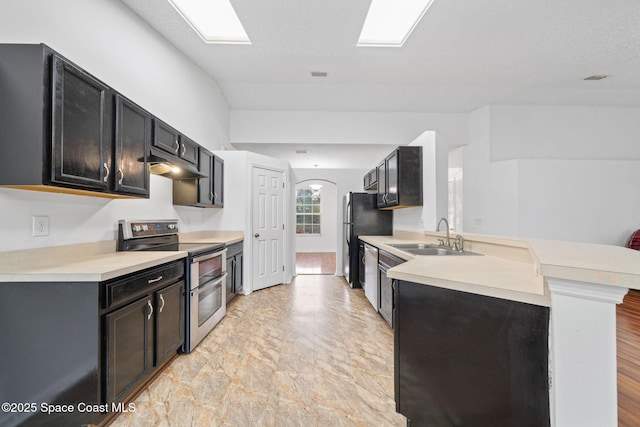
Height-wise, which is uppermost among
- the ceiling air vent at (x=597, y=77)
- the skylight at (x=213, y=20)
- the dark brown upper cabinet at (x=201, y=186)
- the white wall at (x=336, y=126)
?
the skylight at (x=213, y=20)

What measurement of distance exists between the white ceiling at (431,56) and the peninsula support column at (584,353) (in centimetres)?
280

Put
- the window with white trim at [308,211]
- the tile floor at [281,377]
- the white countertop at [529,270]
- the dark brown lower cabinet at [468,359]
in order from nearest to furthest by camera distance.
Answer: the white countertop at [529,270]
the dark brown lower cabinet at [468,359]
the tile floor at [281,377]
the window with white trim at [308,211]

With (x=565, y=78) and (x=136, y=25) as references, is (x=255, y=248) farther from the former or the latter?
(x=565, y=78)

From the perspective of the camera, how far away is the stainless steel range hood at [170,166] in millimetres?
2195

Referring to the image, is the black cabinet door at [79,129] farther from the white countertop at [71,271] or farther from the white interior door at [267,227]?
the white interior door at [267,227]

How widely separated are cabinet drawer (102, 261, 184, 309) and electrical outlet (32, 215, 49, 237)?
24.0 inches

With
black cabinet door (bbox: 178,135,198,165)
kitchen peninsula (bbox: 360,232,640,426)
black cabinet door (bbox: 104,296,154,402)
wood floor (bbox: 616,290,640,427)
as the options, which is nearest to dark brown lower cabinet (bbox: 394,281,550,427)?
kitchen peninsula (bbox: 360,232,640,426)

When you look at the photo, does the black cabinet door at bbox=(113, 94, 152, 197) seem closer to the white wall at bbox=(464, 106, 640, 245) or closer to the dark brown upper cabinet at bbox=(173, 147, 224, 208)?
the dark brown upper cabinet at bbox=(173, 147, 224, 208)

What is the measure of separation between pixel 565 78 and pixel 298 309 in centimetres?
496

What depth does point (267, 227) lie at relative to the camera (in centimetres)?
435

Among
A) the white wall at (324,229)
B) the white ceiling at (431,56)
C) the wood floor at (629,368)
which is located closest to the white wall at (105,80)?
the white ceiling at (431,56)

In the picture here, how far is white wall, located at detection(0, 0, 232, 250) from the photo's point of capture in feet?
4.91

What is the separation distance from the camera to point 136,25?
2.53m

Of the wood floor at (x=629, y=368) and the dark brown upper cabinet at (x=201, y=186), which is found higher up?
the dark brown upper cabinet at (x=201, y=186)
